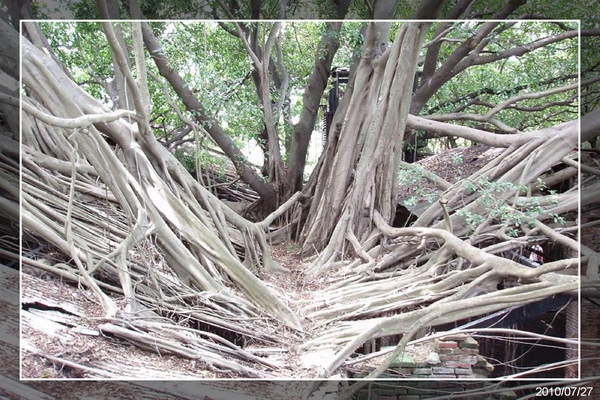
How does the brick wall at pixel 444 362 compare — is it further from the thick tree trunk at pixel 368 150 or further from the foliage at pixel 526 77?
the foliage at pixel 526 77

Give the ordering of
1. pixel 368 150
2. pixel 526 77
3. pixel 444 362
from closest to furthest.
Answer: pixel 444 362 < pixel 526 77 < pixel 368 150

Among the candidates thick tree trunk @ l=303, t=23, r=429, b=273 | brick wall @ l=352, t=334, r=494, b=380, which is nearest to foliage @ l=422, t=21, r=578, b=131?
thick tree trunk @ l=303, t=23, r=429, b=273

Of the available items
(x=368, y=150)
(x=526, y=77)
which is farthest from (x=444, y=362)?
(x=526, y=77)

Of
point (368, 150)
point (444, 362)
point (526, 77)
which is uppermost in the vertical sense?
point (526, 77)

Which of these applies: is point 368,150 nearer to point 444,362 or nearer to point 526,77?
point 526,77

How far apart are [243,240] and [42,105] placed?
145cm

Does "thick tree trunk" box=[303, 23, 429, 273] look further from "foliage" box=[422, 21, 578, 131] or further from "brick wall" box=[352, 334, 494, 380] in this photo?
"brick wall" box=[352, 334, 494, 380]

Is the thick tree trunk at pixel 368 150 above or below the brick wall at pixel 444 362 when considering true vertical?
above

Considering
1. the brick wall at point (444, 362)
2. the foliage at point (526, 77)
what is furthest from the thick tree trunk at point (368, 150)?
the brick wall at point (444, 362)

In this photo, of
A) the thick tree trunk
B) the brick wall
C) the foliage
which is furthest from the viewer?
the thick tree trunk

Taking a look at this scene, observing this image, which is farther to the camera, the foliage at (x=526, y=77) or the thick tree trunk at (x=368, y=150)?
the thick tree trunk at (x=368, y=150)

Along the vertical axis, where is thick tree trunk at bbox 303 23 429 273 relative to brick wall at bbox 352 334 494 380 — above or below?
above

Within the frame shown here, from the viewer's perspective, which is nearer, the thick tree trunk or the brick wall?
the brick wall

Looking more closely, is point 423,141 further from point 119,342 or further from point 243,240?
point 119,342
